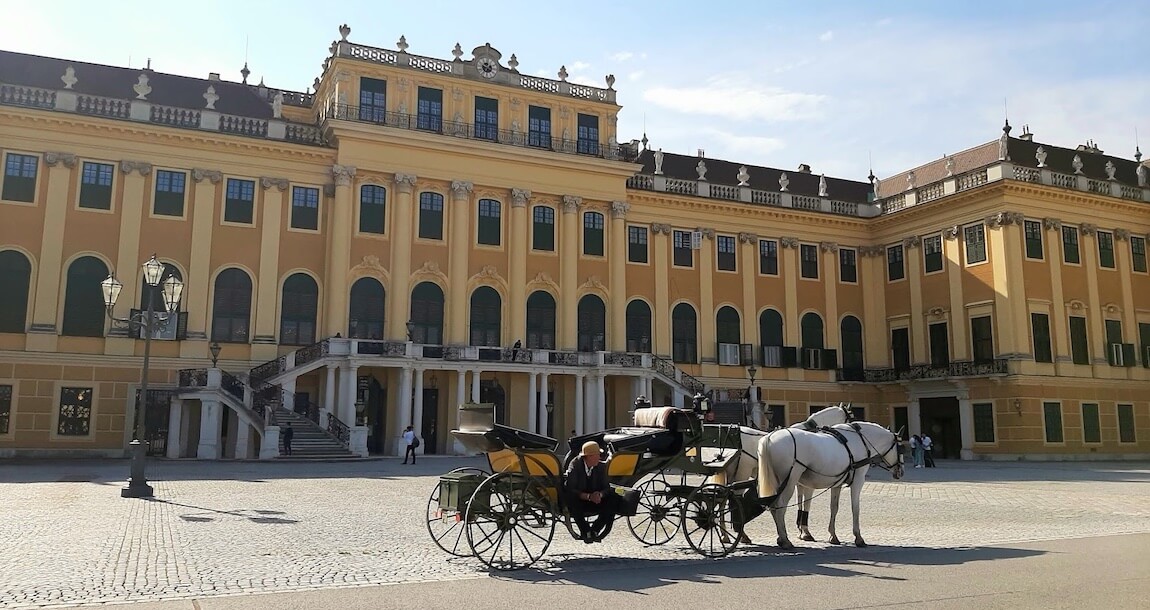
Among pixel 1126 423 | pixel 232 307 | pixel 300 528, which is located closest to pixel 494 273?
pixel 232 307

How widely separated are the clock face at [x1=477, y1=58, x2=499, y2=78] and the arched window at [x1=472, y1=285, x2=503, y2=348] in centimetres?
937

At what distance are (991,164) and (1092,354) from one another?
9.83 metres

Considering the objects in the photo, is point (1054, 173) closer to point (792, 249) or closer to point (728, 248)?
point (792, 249)

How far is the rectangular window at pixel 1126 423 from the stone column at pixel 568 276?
2498cm

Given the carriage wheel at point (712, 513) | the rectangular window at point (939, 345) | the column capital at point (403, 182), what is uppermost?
the column capital at point (403, 182)

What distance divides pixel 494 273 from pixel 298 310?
26.9 feet

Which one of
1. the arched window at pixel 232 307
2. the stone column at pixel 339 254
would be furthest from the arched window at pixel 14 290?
the stone column at pixel 339 254

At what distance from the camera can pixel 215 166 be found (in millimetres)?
34938

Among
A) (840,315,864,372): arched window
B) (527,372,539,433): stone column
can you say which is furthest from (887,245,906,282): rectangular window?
(527,372,539,433): stone column

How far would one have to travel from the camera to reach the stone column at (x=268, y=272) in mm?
34312

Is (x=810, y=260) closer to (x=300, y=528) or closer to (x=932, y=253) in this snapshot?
(x=932, y=253)

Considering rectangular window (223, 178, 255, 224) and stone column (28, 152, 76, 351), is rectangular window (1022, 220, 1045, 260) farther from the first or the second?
stone column (28, 152, 76, 351)

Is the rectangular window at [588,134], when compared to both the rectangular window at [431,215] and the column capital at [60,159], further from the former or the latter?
the column capital at [60,159]

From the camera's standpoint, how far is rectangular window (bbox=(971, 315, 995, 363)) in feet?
130
